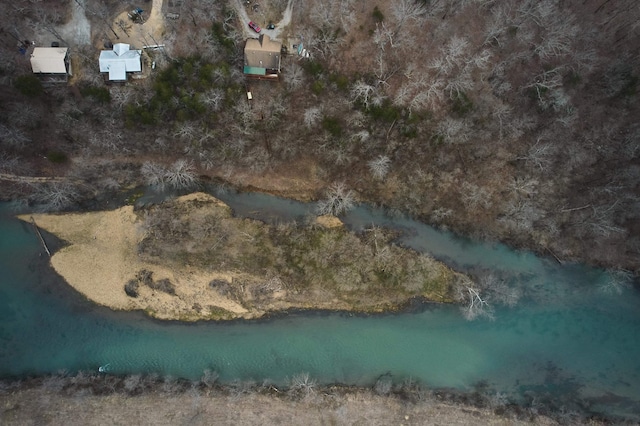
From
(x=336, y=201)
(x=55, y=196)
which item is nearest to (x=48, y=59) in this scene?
(x=55, y=196)

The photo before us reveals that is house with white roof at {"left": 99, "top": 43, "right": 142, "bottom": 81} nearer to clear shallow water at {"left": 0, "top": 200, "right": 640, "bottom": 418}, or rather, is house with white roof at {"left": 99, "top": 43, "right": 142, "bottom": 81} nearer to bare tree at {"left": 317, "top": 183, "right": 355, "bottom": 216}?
clear shallow water at {"left": 0, "top": 200, "right": 640, "bottom": 418}

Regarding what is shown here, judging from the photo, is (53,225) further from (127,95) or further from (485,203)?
(485,203)

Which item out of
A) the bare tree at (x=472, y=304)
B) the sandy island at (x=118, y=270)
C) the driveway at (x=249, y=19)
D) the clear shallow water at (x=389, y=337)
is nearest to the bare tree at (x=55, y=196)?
the sandy island at (x=118, y=270)

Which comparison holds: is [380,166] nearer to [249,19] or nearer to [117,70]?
[249,19]

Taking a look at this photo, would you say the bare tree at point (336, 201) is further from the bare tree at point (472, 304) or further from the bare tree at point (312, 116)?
the bare tree at point (472, 304)

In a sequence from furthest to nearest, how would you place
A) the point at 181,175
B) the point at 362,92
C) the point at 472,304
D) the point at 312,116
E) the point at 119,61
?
1. the point at 472,304
2. the point at 181,175
3. the point at 312,116
4. the point at 362,92
5. the point at 119,61

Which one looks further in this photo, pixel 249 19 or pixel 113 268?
pixel 113 268

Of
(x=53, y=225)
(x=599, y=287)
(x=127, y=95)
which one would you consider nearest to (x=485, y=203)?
(x=599, y=287)
